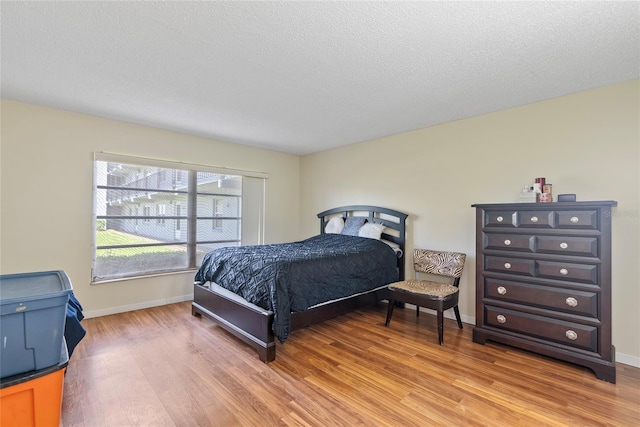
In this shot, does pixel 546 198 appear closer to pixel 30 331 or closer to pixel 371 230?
pixel 371 230

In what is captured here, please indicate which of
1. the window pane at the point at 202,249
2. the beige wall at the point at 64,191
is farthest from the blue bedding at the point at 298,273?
the beige wall at the point at 64,191

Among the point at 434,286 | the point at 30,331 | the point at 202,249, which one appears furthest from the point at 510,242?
the point at 202,249

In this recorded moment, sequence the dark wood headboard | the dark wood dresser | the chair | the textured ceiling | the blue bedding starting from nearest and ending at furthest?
the textured ceiling
the dark wood dresser
the blue bedding
the chair
the dark wood headboard

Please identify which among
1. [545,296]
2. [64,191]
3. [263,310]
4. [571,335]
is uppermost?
[64,191]

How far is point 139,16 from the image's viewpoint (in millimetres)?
1720

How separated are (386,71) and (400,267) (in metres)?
2.57

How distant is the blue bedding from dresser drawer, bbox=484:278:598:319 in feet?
4.11

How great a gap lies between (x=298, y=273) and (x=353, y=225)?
186cm

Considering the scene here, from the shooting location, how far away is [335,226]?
4.70 m

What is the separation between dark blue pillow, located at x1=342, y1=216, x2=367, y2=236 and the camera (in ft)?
14.3

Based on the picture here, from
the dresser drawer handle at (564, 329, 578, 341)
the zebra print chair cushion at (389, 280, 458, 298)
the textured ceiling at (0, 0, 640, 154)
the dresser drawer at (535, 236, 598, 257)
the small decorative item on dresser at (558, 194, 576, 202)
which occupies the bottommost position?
the dresser drawer handle at (564, 329, 578, 341)

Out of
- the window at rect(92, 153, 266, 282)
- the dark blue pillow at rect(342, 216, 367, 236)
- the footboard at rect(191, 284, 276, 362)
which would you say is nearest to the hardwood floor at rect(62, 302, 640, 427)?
the footboard at rect(191, 284, 276, 362)

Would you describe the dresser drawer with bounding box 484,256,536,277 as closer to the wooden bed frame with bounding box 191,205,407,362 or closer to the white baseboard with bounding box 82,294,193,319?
the wooden bed frame with bounding box 191,205,407,362

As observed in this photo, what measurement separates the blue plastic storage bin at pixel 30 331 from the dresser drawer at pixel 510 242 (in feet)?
10.2
